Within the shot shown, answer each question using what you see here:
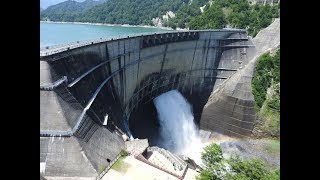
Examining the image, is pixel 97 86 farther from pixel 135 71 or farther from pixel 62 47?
pixel 135 71

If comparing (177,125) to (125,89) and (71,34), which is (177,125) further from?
(71,34)

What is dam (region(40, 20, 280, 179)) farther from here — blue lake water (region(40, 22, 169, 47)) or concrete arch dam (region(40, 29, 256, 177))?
blue lake water (region(40, 22, 169, 47))

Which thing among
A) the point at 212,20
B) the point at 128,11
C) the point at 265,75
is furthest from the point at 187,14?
the point at 265,75

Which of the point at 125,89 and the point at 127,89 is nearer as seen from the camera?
the point at 125,89

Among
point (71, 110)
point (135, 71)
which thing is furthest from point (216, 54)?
point (71, 110)

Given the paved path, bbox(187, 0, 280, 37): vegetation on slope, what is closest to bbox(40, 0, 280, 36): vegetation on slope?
bbox(187, 0, 280, 37): vegetation on slope

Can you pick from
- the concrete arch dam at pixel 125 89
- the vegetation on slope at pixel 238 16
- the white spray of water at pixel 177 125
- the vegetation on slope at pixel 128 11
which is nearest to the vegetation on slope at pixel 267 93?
the concrete arch dam at pixel 125 89
